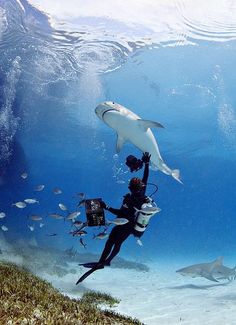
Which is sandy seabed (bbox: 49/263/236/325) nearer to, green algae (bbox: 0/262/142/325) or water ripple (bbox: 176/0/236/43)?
green algae (bbox: 0/262/142/325)

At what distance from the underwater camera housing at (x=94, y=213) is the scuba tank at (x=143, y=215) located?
2.62 ft

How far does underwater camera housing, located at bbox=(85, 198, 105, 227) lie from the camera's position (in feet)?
27.0

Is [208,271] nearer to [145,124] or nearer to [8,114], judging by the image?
[145,124]

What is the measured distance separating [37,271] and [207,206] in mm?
151195

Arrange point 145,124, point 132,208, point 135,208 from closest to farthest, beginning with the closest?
point 135,208 → point 132,208 → point 145,124

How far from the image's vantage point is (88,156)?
6800 centimetres

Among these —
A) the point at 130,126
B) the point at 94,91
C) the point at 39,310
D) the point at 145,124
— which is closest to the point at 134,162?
the point at 145,124

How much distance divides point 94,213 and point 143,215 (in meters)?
1.12

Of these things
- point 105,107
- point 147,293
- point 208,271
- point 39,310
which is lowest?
point 147,293

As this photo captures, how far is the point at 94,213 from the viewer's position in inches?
325

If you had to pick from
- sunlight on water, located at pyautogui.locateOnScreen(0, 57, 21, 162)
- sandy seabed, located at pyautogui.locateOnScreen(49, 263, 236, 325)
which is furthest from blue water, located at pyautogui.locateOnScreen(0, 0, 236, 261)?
sandy seabed, located at pyautogui.locateOnScreen(49, 263, 236, 325)

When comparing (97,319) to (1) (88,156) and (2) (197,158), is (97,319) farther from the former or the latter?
(1) (88,156)

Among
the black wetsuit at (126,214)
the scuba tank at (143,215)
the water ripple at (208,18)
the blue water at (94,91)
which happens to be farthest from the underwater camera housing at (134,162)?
the water ripple at (208,18)

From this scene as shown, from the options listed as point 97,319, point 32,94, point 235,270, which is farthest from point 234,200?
point 97,319
